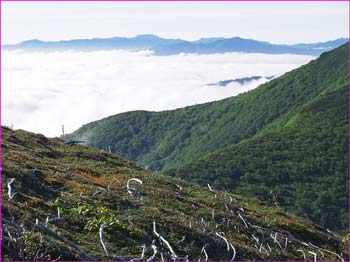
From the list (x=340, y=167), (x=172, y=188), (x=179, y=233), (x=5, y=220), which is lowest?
(x=340, y=167)

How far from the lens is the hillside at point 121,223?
13859 millimetres

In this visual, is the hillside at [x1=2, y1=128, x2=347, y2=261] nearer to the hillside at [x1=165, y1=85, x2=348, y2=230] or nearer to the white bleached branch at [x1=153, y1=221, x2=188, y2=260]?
the white bleached branch at [x1=153, y1=221, x2=188, y2=260]

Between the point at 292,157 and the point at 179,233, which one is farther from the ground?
the point at 179,233

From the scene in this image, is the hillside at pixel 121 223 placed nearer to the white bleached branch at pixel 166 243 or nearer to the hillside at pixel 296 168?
the white bleached branch at pixel 166 243

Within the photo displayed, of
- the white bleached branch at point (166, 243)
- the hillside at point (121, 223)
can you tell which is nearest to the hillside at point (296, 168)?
the hillside at point (121, 223)

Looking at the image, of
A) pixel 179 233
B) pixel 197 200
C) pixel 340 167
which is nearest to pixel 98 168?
pixel 197 200

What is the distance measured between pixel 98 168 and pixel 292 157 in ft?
382

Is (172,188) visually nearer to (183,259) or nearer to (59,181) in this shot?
(59,181)

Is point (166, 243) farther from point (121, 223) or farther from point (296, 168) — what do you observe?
point (296, 168)

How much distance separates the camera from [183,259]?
15.2m

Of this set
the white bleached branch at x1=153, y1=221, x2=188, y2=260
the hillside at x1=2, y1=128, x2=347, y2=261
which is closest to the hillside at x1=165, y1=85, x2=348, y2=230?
the hillside at x1=2, y1=128, x2=347, y2=261

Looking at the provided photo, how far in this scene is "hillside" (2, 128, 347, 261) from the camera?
13.9m

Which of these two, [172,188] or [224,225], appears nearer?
[224,225]

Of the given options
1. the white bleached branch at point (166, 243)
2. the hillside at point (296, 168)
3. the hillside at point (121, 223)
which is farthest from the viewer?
the hillside at point (296, 168)
